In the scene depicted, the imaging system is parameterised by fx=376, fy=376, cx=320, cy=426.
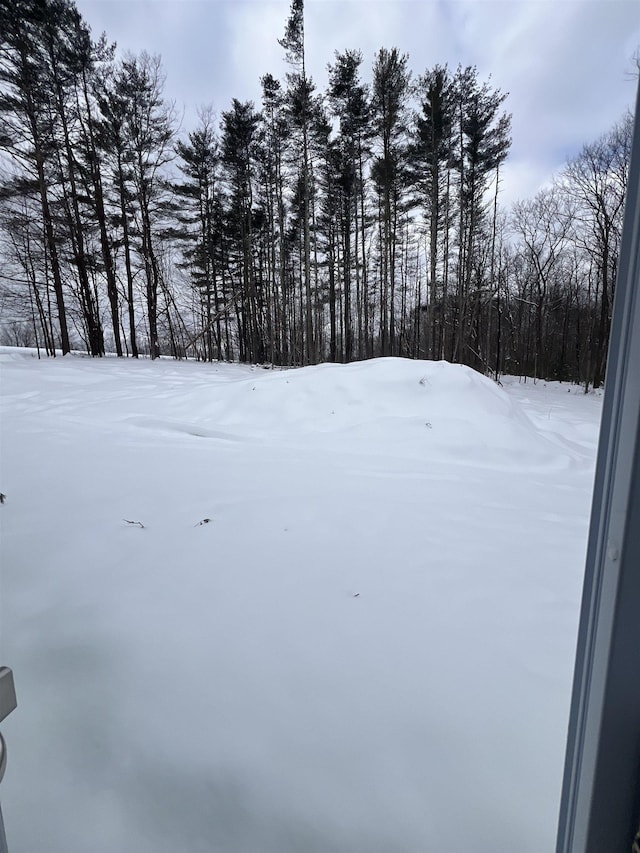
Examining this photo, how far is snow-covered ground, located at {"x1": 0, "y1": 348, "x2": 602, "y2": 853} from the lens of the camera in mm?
757

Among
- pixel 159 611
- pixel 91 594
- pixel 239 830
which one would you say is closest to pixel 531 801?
pixel 239 830

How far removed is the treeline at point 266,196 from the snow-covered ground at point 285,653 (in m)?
6.87

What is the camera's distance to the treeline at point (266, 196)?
8.41 m

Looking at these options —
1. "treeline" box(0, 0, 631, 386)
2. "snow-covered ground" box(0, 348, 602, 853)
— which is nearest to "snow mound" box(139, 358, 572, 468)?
"snow-covered ground" box(0, 348, 602, 853)

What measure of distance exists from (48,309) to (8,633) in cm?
1218

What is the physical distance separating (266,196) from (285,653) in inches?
644

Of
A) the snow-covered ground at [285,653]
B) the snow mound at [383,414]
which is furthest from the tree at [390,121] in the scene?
the snow-covered ground at [285,653]

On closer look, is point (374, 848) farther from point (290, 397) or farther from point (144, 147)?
point (144, 147)

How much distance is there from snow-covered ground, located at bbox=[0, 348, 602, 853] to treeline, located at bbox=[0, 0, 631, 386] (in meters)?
6.87

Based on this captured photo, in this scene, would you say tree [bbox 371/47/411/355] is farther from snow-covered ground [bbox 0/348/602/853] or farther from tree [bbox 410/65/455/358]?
snow-covered ground [bbox 0/348/602/853]

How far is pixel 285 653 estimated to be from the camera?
1.12 metres

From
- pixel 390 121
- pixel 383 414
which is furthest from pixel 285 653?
pixel 390 121

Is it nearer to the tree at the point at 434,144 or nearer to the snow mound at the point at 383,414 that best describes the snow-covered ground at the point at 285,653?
the snow mound at the point at 383,414

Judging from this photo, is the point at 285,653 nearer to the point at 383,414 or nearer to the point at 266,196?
the point at 383,414
